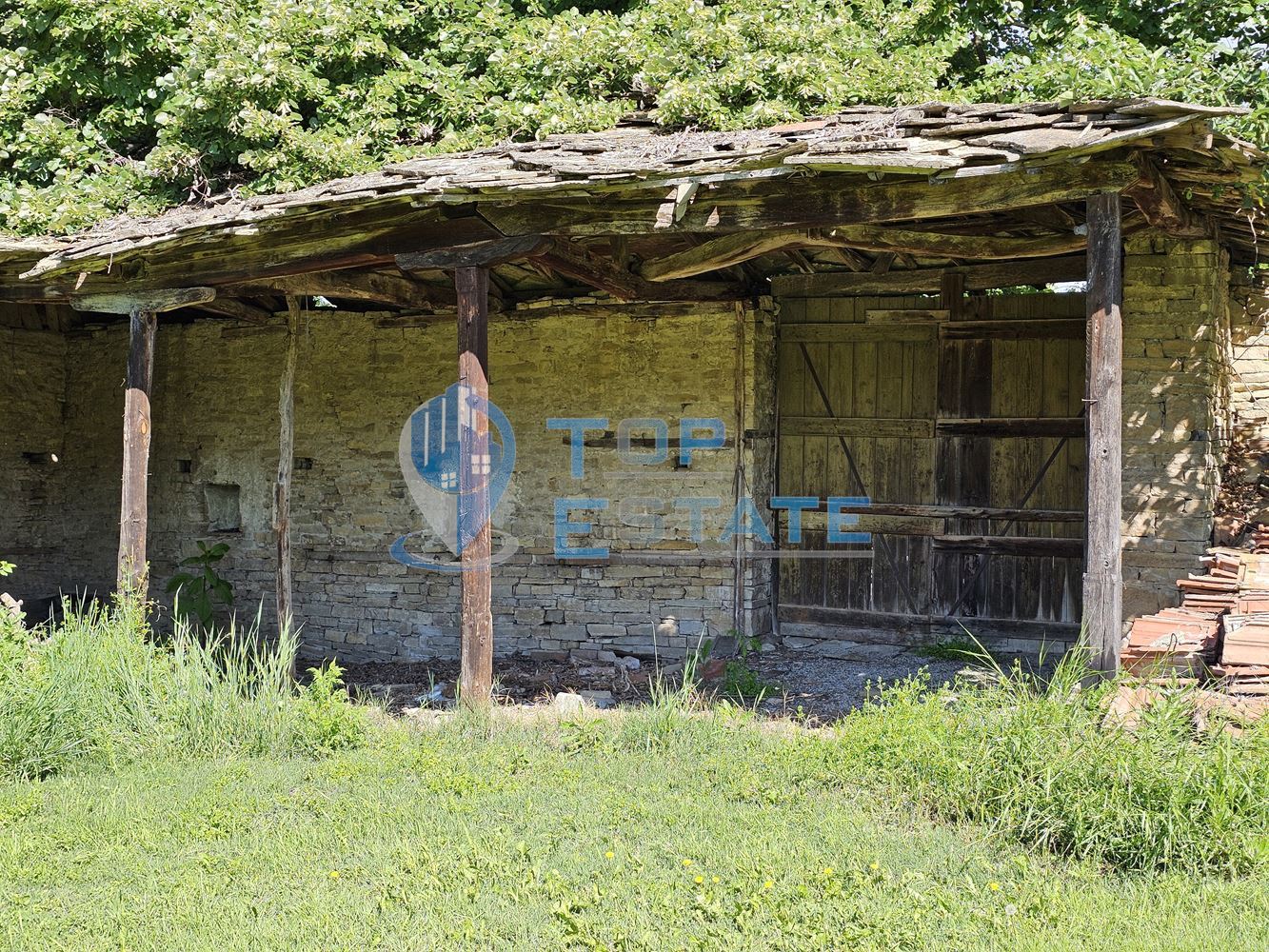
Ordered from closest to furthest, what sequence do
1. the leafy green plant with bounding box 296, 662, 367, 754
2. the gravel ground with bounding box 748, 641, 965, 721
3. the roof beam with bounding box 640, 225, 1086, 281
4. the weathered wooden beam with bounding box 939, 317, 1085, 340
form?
the leafy green plant with bounding box 296, 662, 367, 754 → the roof beam with bounding box 640, 225, 1086, 281 → the gravel ground with bounding box 748, 641, 965, 721 → the weathered wooden beam with bounding box 939, 317, 1085, 340

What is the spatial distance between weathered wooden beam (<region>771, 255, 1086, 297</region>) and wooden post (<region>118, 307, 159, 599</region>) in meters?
4.62

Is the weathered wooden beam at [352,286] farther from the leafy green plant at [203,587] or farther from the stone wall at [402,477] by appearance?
the leafy green plant at [203,587]

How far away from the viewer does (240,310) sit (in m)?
8.74

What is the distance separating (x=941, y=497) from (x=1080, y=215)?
2852 mm

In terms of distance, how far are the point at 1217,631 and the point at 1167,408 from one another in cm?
175

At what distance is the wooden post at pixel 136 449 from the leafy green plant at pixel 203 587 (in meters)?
1.65

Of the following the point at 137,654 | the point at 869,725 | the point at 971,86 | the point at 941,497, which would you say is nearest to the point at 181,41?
the point at 137,654

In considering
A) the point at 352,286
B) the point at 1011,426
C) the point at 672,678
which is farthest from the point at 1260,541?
the point at 352,286

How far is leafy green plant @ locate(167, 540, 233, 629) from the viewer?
29.1 feet

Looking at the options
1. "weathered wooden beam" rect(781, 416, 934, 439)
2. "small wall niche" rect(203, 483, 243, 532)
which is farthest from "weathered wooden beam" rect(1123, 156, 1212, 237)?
"small wall niche" rect(203, 483, 243, 532)

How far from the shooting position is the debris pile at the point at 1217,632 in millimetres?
4574

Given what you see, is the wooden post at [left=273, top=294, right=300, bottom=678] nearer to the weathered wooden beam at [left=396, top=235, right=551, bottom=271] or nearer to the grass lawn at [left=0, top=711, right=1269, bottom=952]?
the weathered wooden beam at [left=396, top=235, right=551, bottom=271]

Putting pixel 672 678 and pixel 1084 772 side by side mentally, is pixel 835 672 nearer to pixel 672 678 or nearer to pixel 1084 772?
pixel 672 678

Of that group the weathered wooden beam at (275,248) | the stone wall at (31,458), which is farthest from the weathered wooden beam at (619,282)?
the stone wall at (31,458)
